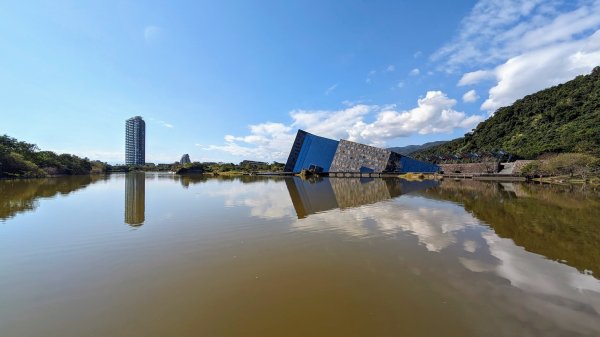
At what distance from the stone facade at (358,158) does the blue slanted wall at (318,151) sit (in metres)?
1.48

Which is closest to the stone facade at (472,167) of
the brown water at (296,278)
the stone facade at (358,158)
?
the stone facade at (358,158)

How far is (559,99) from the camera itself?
8400 cm

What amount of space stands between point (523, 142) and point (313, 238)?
9066cm

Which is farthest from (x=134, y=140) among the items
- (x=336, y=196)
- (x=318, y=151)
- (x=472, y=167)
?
(x=336, y=196)

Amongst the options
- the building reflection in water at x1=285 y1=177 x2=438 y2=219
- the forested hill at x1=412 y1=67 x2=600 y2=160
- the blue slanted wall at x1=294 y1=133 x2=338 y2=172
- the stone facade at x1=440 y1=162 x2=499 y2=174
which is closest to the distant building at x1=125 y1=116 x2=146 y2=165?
the blue slanted wall at x1=294 y1=133 x2=338 y2=172

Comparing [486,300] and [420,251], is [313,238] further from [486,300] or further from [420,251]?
[486,300]

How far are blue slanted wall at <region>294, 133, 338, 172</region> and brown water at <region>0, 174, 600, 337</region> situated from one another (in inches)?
2415

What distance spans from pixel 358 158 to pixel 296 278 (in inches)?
2593

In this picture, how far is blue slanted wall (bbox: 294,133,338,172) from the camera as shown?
72.1 meters

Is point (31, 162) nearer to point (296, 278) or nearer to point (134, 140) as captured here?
point (296, 278)

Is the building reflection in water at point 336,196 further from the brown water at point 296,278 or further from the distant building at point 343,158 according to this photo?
the distant building at point 343,158

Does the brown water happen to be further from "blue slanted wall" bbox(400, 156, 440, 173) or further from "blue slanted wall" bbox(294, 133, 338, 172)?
"blue slanted wall" bbox(294, 133, 338, 172)

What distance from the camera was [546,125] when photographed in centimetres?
7750

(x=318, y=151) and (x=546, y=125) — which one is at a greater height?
(x=546, y=125)
